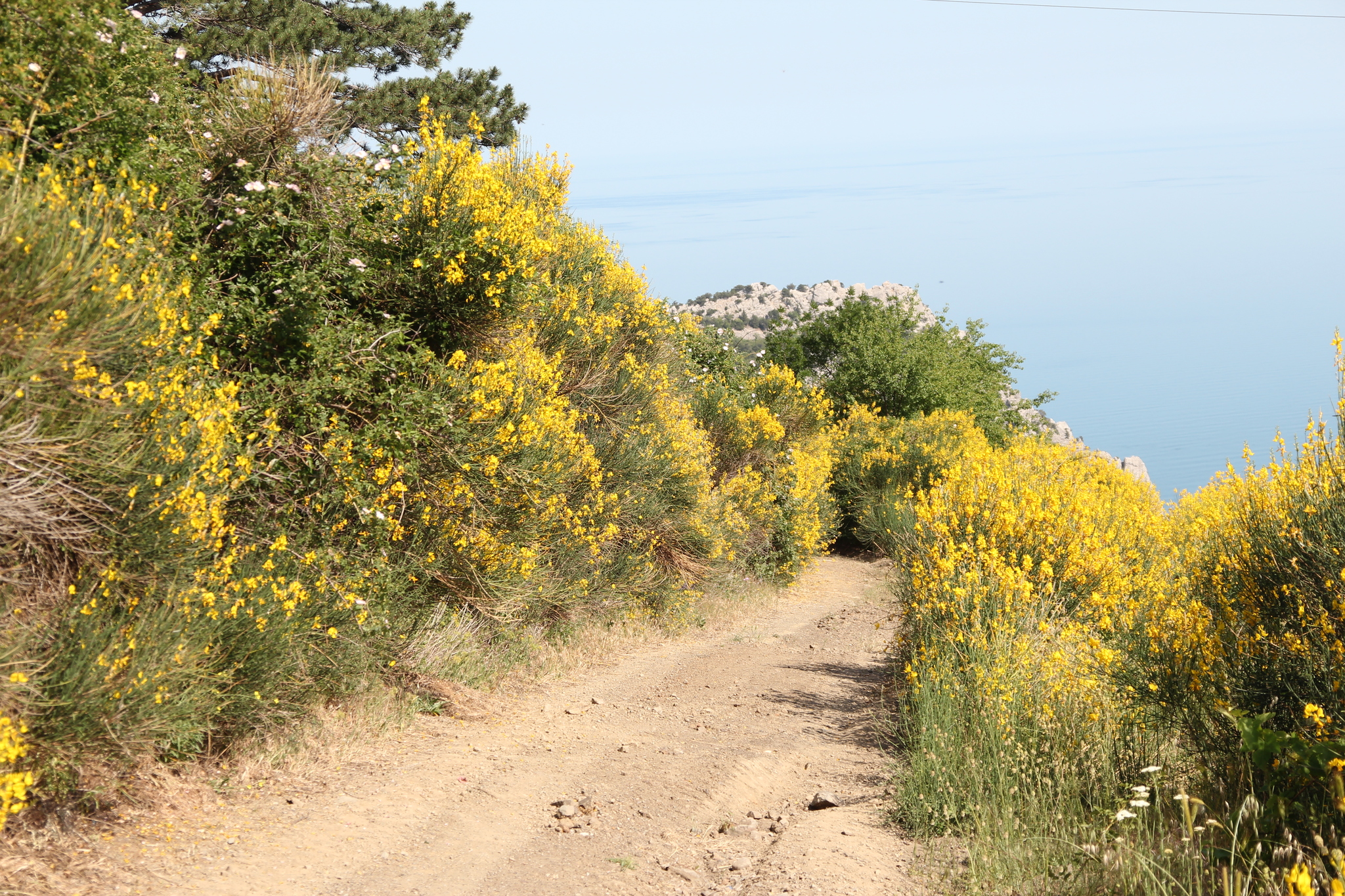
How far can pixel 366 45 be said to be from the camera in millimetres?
17547

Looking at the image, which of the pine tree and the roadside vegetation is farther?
the pine tree

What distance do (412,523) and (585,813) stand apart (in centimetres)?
313

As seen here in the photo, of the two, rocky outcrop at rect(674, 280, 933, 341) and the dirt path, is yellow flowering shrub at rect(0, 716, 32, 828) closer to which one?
the dirt path

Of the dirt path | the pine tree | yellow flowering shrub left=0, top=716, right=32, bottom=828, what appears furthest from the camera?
the pine tree

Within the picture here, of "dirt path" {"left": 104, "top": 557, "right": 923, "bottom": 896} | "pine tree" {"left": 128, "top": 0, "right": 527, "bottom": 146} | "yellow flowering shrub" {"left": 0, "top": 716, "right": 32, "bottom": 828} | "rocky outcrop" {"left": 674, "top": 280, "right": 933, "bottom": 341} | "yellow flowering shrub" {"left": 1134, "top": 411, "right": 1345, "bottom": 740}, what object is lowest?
"dirt path" {"left": 104, "top": 557, "right": 923, "bottom": 896}

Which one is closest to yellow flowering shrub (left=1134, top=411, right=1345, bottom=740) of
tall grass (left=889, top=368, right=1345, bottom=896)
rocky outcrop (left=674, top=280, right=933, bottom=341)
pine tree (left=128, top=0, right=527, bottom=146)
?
tall grass (left=889, top=368, right=1345, bottom=896)

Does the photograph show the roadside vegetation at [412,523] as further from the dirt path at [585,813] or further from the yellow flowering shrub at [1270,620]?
the dirt path at [585,813]

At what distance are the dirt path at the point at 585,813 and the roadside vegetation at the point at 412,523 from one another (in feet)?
1.62

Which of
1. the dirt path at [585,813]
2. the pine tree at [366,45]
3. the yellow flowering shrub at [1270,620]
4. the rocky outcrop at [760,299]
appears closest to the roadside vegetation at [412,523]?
the yellow flowering shrub at [1270,620]

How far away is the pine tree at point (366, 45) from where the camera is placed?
14.6 meters

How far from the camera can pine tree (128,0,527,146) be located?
→ 14562 millimetres

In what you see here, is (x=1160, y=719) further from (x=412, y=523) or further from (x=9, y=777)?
(x=412, y=523)

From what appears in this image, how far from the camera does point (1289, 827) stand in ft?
13.6

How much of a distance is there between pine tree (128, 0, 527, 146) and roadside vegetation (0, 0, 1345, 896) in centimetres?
578
